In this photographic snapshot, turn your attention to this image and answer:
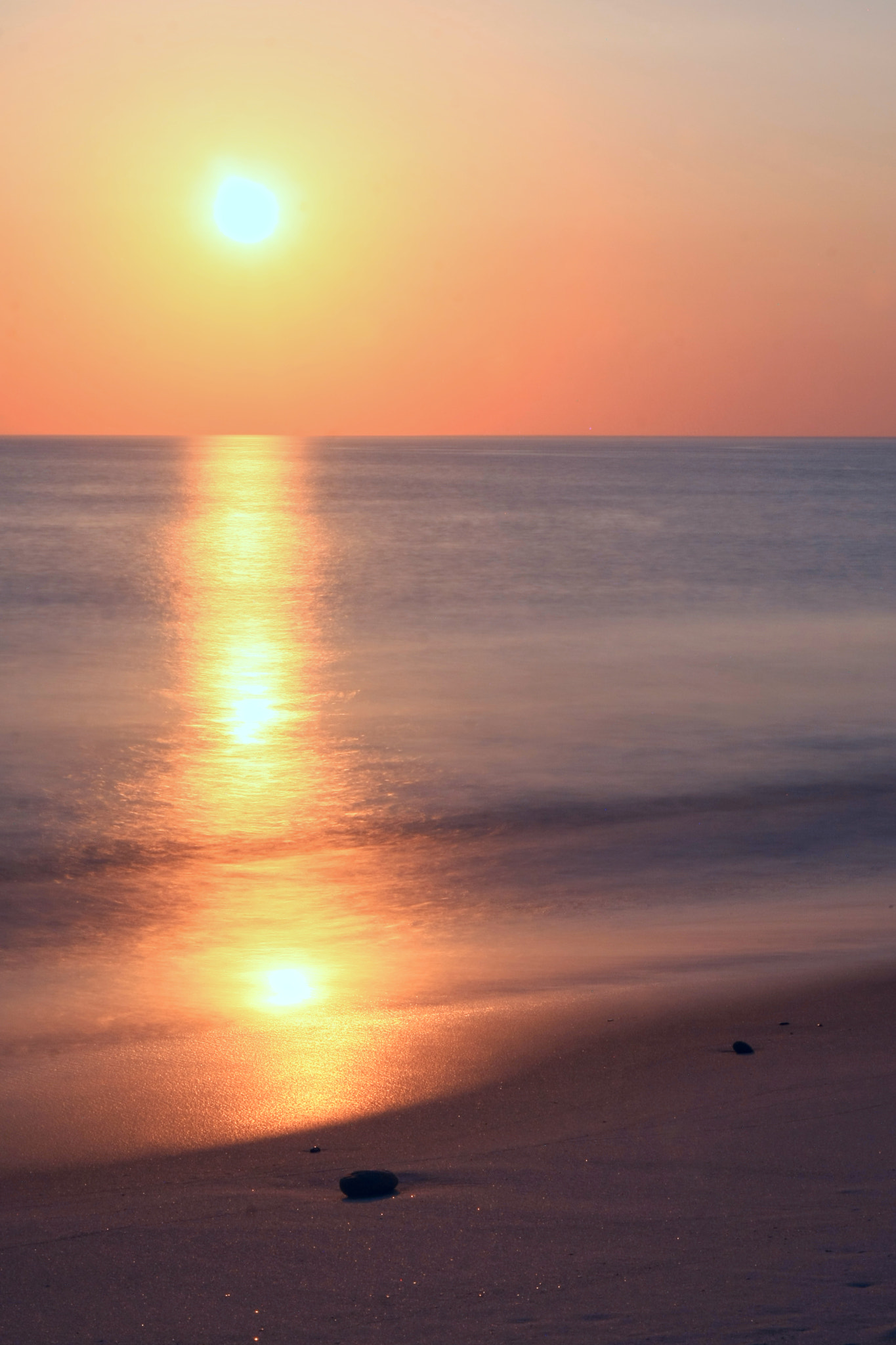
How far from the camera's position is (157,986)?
22.5 feet

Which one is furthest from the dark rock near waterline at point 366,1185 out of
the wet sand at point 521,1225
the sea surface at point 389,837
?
the sea surface at point 389,837

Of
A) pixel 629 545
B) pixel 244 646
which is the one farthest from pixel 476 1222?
pixel 629 545

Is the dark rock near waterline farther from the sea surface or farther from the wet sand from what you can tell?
the sea surface

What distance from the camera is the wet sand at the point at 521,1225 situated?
3.63 metres

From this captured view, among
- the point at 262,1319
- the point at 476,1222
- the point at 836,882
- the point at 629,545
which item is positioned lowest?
the point at 262,1319

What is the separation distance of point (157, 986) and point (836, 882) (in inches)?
175

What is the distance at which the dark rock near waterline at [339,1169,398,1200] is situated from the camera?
4363mm

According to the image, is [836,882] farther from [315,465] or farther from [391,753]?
[315,465]

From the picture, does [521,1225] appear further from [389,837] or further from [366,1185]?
[389,837]

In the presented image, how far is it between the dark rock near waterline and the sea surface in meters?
0.68

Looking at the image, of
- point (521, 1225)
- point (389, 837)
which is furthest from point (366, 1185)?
point (389, 837)

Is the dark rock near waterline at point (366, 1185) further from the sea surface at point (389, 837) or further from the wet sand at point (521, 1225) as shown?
the sea surface at point (389, 837)

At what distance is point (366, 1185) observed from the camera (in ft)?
14.4

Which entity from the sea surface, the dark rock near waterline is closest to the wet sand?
the dark rock near waterline
